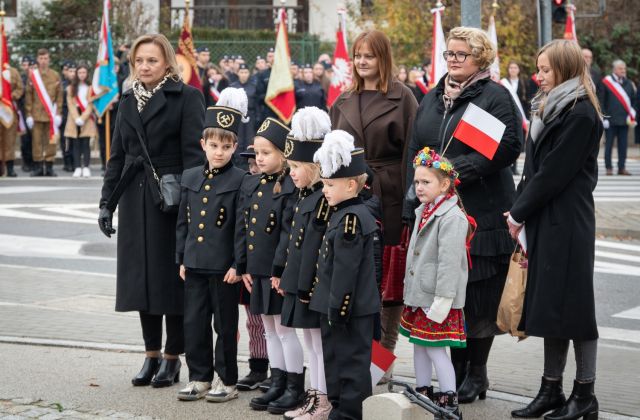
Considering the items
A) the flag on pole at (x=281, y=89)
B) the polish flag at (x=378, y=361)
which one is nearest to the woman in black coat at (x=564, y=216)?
the polish flag at (x=378, y=361)

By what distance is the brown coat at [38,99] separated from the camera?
74.9 ft

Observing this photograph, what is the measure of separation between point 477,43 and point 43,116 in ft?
56.8

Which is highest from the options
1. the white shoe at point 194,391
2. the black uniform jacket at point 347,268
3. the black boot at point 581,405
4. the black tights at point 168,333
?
the black uniform jacket at point 347,268

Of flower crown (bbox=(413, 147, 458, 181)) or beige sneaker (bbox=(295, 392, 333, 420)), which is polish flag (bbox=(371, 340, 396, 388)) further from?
→ flower crown (bbox=(413, 147, 458, 181))

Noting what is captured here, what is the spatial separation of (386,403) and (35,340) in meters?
3.59

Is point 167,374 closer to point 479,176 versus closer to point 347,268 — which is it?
point 347,268

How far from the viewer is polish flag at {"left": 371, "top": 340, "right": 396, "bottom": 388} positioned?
6.40 metres

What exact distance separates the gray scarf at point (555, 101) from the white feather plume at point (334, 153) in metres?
1.07

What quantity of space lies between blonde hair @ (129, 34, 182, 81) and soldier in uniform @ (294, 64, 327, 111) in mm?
15435

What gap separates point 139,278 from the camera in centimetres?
720

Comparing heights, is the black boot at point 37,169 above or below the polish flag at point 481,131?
below

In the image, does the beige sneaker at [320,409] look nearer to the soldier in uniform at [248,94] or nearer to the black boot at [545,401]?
the black boot at [545,401]

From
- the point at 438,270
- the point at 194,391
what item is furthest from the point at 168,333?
the point at 438,270

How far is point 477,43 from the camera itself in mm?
6664
